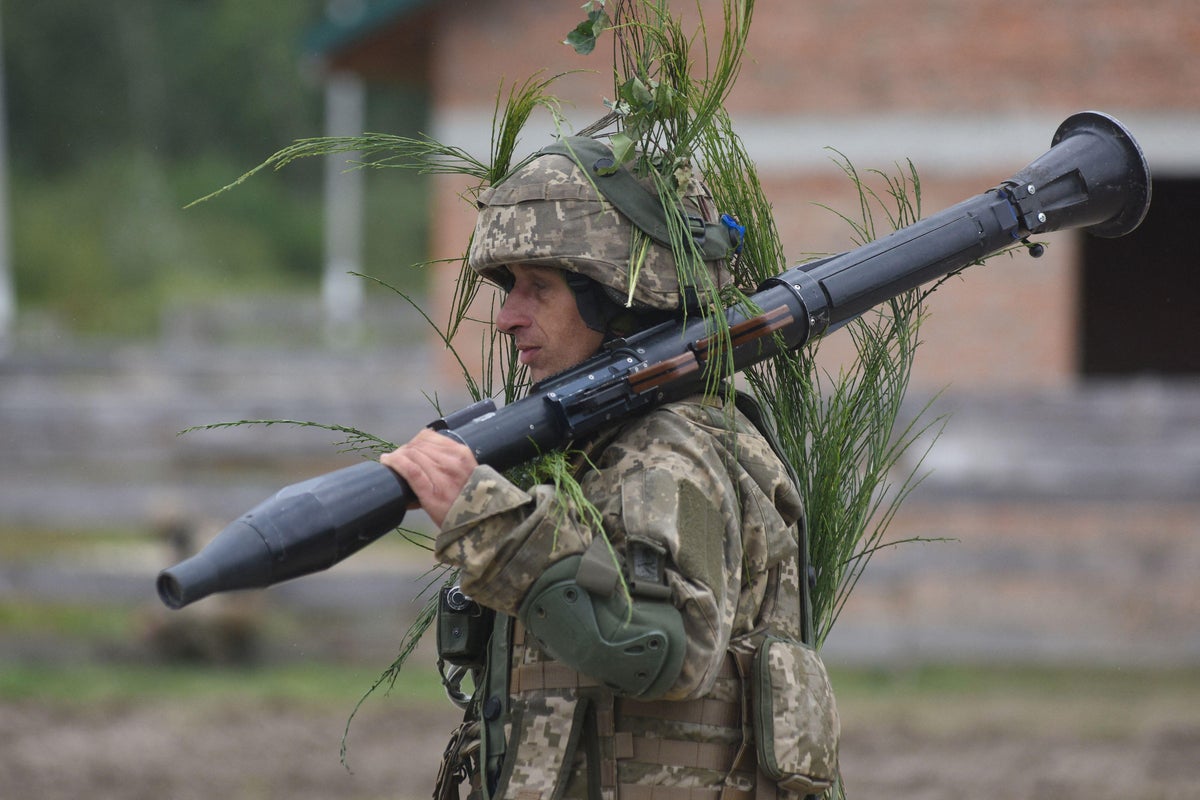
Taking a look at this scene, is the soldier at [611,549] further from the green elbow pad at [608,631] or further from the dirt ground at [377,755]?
the dirt ground at [377,755]

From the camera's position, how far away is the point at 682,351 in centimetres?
271

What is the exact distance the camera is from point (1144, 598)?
8.38 metres

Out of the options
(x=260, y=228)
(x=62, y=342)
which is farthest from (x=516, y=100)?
(x=260, y=228)

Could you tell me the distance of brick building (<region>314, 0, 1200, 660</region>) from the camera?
8.70 meters

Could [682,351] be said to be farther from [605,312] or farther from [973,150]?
[973,150]

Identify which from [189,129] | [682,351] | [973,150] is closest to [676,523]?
[682,351]

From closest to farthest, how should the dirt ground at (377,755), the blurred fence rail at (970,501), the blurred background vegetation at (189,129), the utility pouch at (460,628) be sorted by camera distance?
1. the utility pouch at (460,628)
2. the dirt ground at (377,755)
3. the blurred fence rail at (970,501)
4. the blurred background vegetation at (189,129)

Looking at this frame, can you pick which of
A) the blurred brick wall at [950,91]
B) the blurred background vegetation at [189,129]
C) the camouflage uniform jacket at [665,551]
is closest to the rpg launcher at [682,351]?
the camouflage uniform jacket at [665,551]

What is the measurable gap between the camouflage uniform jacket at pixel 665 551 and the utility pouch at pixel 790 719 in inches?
2.2

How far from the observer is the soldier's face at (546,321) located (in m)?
2.80

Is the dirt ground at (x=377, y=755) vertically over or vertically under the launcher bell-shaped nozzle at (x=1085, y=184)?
under

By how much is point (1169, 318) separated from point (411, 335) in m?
21.3

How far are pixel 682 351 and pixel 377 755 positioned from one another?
4921mm

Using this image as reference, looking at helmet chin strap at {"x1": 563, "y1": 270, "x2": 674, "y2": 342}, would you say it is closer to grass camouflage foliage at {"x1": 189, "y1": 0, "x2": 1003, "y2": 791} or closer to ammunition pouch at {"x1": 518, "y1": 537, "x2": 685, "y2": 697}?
grass camouflage foliage at {"x1": 189, "y1": 0, "x2": 1003, "y2": 791}
